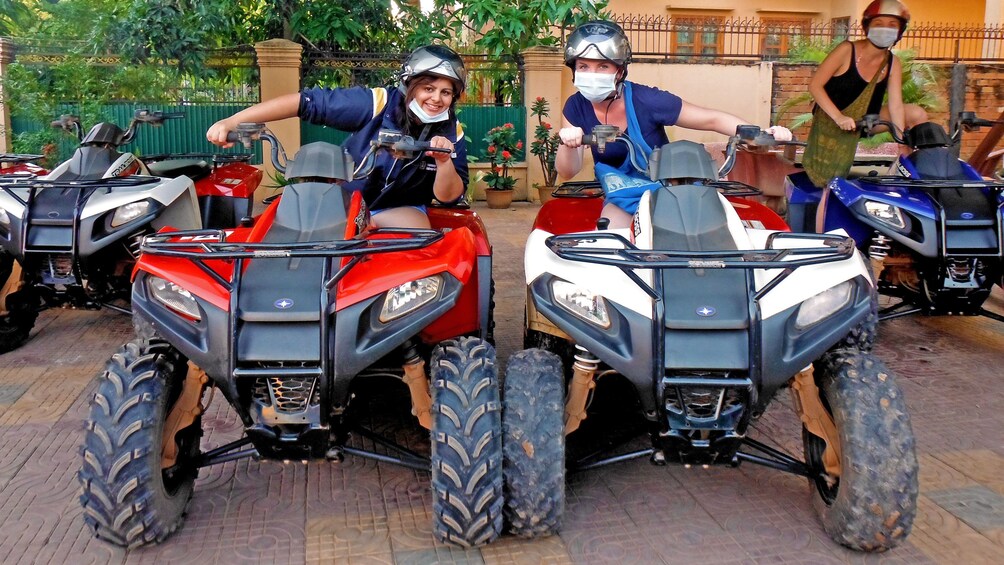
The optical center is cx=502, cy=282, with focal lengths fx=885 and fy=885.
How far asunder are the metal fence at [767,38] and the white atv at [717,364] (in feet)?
38.8

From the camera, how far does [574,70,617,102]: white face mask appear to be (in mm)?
4230

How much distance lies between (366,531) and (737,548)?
1341 millimetres

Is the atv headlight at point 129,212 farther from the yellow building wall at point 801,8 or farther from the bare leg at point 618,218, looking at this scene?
the yellow building wall at point 801,8

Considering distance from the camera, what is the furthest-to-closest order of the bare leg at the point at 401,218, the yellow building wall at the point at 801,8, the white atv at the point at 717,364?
the yellow building wall at the point at 801,8 < the bare leg at the point at 401,218 < the white atv at the point at 717,364

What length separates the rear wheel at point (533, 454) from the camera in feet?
9.93

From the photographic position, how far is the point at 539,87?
1348 cm

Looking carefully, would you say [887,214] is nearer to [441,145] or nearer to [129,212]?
[441,145]

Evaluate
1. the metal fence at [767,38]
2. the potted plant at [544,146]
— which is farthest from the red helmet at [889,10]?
the metal fence at [767,38]

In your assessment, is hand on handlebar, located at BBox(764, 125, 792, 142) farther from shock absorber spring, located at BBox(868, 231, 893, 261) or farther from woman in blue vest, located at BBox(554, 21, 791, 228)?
shock absorber spring, located at BBox(868, 231, 893, 261)

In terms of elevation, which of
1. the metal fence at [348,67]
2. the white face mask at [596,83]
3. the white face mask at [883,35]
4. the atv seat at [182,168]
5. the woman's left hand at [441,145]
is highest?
the metal fence at [348,67]

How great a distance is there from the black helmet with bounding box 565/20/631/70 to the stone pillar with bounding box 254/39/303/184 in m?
8.75

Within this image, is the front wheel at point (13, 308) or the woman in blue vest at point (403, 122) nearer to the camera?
the woman in blue vest at point (403, 122)

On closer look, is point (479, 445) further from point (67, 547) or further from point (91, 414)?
point (67, 547)

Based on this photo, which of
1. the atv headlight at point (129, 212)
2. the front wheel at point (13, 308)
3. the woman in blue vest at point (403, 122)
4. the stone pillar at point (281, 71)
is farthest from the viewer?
the stone pillar at point (281, 71)
